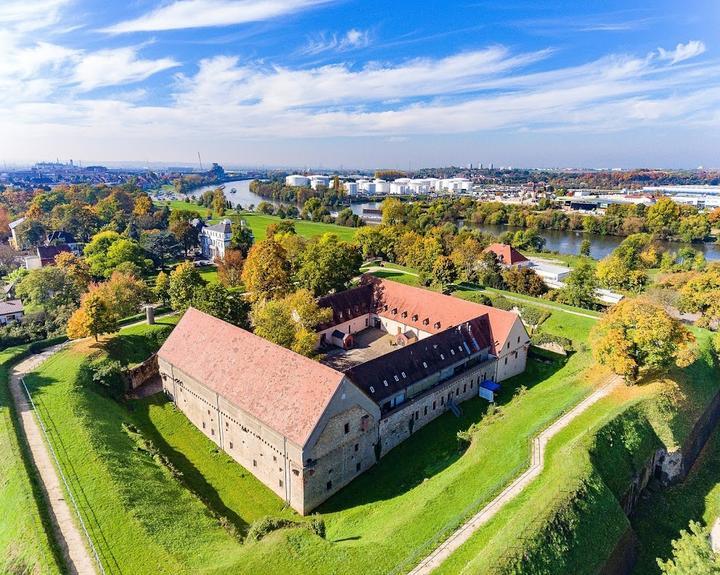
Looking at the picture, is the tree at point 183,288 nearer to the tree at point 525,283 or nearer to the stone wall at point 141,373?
the stone wall at point 141,373

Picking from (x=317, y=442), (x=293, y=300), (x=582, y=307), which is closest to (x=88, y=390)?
(x=293, y=300)

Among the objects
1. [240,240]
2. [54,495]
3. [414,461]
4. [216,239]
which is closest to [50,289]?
[240,240]

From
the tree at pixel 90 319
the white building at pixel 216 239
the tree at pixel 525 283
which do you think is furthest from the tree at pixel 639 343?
the white building at pixel 216 239

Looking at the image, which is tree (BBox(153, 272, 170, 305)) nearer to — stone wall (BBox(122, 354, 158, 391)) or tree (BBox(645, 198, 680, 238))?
stone wall (BBox(122, 354, 158, 391))

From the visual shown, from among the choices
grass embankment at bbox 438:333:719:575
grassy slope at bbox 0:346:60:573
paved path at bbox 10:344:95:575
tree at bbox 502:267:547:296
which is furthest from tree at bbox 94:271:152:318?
tree at bbox 502:267:547:296

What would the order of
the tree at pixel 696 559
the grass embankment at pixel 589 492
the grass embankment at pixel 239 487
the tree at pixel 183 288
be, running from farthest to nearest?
the tree at pixel 183 288 < the grass embankment at pixel 239 487 < the grass embankment at pixel 589 492 < the tree at pixel 696 559
